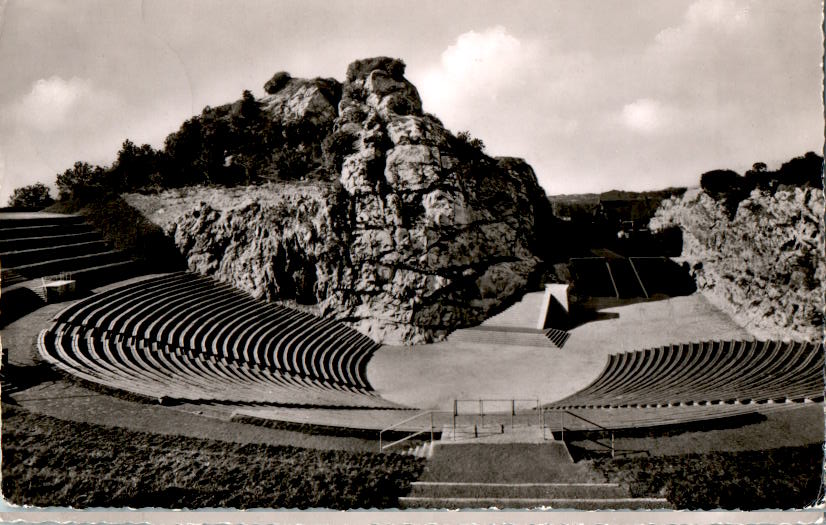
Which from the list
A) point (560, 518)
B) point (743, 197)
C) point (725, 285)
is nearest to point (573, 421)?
point (560, 518)

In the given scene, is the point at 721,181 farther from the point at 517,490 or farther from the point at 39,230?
the point at 39,230

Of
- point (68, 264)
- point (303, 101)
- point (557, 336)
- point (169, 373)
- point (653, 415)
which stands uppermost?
point (303, 101)

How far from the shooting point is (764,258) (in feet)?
40.9

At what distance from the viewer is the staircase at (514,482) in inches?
261

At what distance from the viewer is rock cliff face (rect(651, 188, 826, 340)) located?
9.27 metres

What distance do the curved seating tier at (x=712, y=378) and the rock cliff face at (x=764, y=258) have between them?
71 centimetres

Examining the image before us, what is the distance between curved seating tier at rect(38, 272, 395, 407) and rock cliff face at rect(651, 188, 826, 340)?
425 inches

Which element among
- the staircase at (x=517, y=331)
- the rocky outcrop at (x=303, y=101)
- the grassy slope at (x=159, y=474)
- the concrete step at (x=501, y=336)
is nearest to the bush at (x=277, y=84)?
the rocky outcrop at (x=303, y=101)

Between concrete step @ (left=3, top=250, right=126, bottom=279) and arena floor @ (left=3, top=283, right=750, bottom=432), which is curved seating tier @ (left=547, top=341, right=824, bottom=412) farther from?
concrete step @ (left=3, top=250, right=126, bottom=279)

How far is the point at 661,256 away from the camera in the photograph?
20734 mm

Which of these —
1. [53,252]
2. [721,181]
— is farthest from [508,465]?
[53,252]

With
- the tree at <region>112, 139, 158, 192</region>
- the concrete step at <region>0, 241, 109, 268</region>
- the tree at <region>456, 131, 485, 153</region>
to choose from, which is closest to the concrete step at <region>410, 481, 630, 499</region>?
the concrete step at <region>0, 241, 109, 268</region>

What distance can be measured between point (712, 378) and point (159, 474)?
12.7 m

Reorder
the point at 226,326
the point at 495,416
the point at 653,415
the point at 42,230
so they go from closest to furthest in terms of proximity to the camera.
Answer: the point at 653,415, the point at 495,416, the point at 42,230, the point at 226,326
